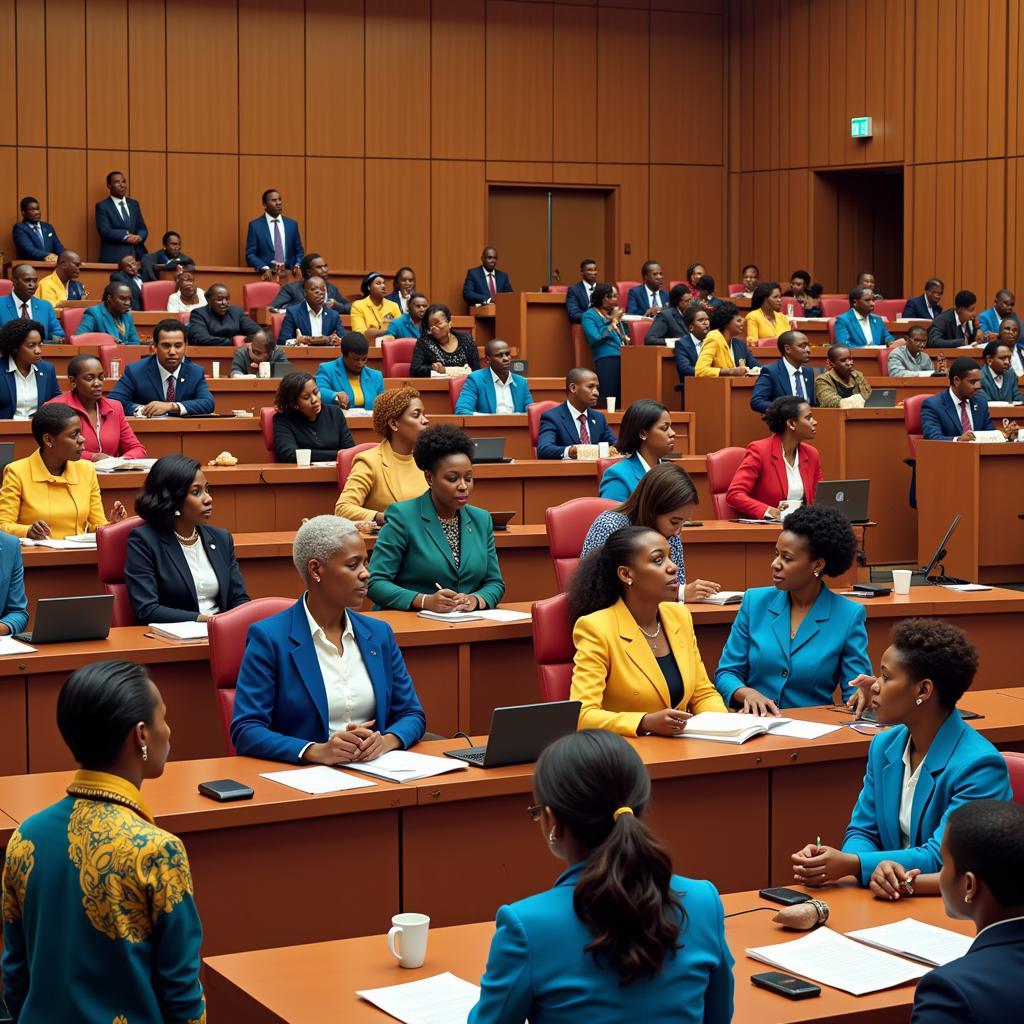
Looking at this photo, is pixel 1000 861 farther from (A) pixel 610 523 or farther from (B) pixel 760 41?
(B) pixel 760 41

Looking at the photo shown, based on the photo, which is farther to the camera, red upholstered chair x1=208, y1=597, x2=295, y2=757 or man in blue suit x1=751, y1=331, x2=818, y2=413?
man in blue suit x1=751, y1=331, x2=818, y2=413

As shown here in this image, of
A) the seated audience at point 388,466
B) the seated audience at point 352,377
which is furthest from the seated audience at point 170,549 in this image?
the seated audience at point 352,377

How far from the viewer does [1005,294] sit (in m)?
14.7

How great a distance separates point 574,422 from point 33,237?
8.06m

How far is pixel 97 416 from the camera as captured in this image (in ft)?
27.0

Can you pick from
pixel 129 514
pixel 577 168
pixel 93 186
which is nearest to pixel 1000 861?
pixel 129 514

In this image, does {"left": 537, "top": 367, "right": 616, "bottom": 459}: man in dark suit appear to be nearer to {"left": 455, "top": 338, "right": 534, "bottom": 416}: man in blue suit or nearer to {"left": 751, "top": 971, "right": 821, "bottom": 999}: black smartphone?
{"left": 455, "top": 338, "right": 534, "bottom": 416}: man in blue suit

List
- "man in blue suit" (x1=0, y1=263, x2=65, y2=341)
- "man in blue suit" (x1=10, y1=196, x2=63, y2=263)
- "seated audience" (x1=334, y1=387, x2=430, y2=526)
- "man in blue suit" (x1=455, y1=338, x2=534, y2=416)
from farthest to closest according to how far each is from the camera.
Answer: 1. "man in blue suit" (x1=10, y1=196, x2=63, y2=263)
2. "man in blue suit" (x1=0, y1=263, x2=65, y2=341)
3. "man in blue suit" (x1=455, y1=338, x2=534, y2=416)
4. "seated audience" (x1=334, y1=387, x2=430, y2=526)

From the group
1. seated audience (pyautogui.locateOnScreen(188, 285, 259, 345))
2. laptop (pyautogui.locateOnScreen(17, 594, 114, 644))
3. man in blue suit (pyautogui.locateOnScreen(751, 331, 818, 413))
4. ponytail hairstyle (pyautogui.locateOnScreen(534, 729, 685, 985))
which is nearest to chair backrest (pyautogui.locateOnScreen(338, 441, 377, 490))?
laptop (pyautogui.locateOnScreen(17, 594, 114, 644))

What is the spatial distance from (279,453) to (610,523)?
3.27 metres

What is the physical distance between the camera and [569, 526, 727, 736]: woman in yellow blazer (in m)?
4.39

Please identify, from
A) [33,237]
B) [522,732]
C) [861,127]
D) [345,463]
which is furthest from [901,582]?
[861,127]

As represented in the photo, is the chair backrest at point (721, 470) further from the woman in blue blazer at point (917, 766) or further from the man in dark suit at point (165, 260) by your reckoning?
the man in dark suit at point (165, 260)

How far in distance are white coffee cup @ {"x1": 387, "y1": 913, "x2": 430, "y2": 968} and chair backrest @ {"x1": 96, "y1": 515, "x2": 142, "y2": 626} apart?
3.10 m
